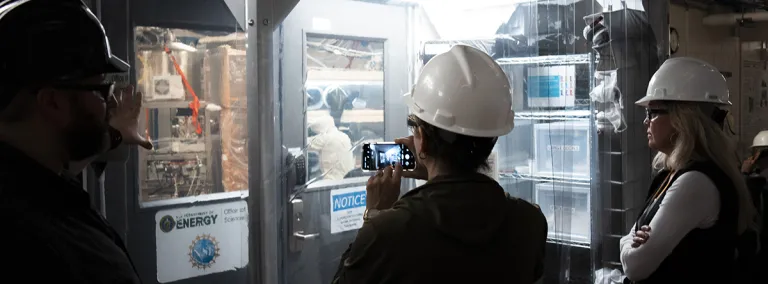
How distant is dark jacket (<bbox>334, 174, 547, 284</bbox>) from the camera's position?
1995mm

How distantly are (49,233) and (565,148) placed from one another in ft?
11.8

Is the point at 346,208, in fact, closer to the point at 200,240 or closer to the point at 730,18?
the point at 200,240

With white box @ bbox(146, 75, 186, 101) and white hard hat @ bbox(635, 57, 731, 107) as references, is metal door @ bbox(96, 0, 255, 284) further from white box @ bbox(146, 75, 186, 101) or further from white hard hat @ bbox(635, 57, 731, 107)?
white hard hat @ bbox(635, 57, 731, 107)

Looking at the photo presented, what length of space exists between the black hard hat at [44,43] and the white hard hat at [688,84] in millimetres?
2734

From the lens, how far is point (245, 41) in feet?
13.4

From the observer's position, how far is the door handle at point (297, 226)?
170 inches

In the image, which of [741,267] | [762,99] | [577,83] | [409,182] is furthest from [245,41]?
[762,99]

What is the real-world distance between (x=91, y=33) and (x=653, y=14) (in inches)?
152

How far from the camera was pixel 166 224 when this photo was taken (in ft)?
13.1

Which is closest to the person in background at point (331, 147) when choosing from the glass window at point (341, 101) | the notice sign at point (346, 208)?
the glass window at point (341, 101)

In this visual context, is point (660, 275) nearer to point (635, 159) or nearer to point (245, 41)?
point (635, 159)

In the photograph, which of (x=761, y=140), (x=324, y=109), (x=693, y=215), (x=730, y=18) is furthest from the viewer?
(x=730, y=18)

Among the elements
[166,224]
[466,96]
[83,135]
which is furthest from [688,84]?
[83,135]

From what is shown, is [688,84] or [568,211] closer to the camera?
[688,84]
